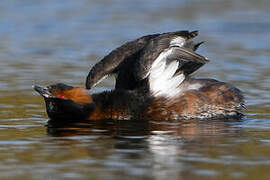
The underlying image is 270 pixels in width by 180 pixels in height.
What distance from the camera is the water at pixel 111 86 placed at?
7715 millimetres

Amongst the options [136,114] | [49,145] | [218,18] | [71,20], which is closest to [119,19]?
[71,20]

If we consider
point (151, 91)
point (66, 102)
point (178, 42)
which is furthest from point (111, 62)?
point (178, 42)

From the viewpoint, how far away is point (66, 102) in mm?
10641

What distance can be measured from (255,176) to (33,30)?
1308 cm

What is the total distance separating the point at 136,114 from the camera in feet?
34.8

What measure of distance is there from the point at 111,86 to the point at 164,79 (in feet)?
8.47

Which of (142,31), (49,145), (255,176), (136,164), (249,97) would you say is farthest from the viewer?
(142,31)

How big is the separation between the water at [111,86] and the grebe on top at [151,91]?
29 cm

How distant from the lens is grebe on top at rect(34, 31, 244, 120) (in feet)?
34.6

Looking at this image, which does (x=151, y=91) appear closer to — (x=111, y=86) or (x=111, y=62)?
(x=111, y=62)

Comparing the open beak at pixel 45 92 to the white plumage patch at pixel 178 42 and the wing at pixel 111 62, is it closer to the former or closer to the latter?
the wing at pixel 111 62

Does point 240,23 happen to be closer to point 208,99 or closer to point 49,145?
point 208,99

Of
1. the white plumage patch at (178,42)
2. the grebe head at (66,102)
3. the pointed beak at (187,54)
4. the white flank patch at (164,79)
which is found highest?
the white plumage patch at (178,42)

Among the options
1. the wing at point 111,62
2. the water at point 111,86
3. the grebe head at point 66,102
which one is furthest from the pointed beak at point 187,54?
the grebe head at point 66,102
